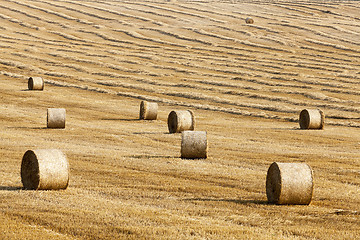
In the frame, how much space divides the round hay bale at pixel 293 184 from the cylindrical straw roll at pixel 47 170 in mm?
4581

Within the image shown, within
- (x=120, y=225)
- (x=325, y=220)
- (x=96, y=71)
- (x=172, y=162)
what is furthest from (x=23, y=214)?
(x=96, y=71)

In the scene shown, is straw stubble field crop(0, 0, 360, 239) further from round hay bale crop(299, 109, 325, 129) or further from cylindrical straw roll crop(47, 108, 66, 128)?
cylindrical straw roll crop(47, 108, 66, 128)

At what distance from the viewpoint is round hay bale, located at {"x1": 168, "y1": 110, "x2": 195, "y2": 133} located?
2734 centimetres

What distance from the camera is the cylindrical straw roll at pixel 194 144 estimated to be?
20.7 meters

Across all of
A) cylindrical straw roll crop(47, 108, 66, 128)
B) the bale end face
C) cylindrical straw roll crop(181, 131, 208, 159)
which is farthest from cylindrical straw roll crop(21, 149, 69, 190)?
cylindrical straw roll crop(47, 108, 66, 128)

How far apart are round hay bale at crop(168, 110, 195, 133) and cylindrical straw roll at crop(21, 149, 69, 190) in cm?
1238

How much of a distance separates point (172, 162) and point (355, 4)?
266 ft

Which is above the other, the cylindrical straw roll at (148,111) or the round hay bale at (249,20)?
the round hay bale at (249,20)

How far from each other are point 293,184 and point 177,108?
24.7 metres

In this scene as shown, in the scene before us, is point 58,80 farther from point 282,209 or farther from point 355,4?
point 355,4

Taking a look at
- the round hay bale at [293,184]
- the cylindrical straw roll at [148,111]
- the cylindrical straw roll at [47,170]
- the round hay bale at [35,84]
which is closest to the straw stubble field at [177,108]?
the cylindrical straw roll at [47,170]

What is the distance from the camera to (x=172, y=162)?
2025cm

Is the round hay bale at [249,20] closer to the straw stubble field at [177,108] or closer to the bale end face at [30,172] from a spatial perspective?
the straw stubble field at [177,108]

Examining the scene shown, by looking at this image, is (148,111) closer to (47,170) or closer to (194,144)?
(194,144)
